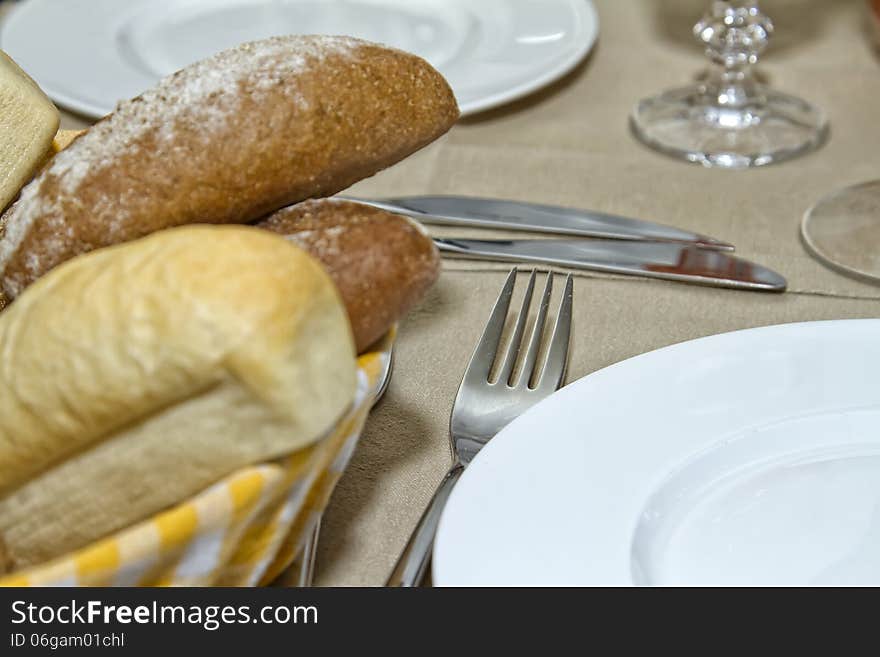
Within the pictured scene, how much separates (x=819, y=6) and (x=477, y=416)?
0.86 metres

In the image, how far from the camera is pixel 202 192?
0.53 meters

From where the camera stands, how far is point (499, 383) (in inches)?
25.9

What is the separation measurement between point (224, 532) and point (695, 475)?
23 centimetres

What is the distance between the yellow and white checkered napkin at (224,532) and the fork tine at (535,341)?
7.6 inches

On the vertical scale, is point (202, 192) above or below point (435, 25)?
above

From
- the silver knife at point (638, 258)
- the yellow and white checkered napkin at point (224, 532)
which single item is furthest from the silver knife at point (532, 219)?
the yellow and white checkered napkin at point (224, 532)

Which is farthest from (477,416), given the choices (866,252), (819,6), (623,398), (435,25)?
(819,6)

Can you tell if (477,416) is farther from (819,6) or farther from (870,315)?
(819,6)

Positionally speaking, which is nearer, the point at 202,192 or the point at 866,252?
the point at 202,192

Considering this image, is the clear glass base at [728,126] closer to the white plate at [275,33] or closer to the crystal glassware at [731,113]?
the crystal glassware at [731,113]

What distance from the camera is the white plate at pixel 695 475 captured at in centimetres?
47

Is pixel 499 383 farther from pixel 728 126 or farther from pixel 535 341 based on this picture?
pixel 728 126

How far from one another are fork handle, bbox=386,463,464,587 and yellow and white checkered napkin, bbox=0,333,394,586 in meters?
0.06
